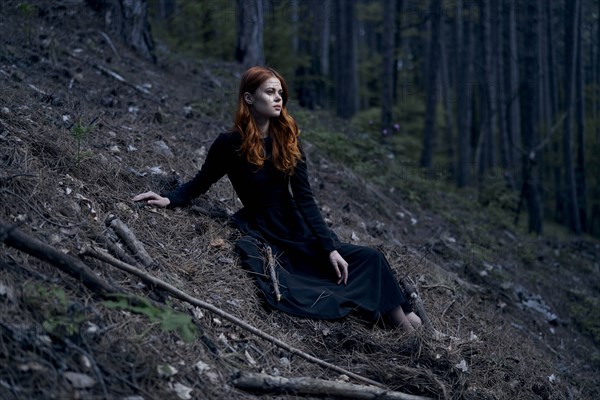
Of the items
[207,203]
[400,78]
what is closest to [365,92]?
[400,78]

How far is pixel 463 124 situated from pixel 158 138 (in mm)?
11773

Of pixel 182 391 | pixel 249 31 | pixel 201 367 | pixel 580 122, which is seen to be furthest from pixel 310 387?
pixel 580 122

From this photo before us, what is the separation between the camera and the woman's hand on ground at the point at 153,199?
193 inches

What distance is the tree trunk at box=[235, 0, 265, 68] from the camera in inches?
465

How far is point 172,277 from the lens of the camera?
4.16 m

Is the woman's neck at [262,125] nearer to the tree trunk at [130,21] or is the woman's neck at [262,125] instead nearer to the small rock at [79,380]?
the small rock at [79,380]

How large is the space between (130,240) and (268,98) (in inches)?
59.5

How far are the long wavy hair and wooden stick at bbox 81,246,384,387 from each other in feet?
4.47

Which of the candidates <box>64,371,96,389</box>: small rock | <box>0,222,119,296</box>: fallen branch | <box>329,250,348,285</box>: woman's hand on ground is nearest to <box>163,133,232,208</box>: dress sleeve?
<box>329,250,348,285</box>: woman's hand on ground

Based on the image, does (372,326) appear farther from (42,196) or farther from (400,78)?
(400,78)

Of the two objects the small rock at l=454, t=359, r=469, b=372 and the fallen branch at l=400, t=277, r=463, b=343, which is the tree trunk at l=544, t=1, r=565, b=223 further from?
the small rock at l=454, t=359, r=469, b=372

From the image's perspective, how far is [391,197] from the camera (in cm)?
1003

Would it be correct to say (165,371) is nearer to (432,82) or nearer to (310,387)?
(310,387)

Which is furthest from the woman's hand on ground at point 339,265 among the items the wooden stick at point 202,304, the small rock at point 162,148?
the small rock at point 162,148
